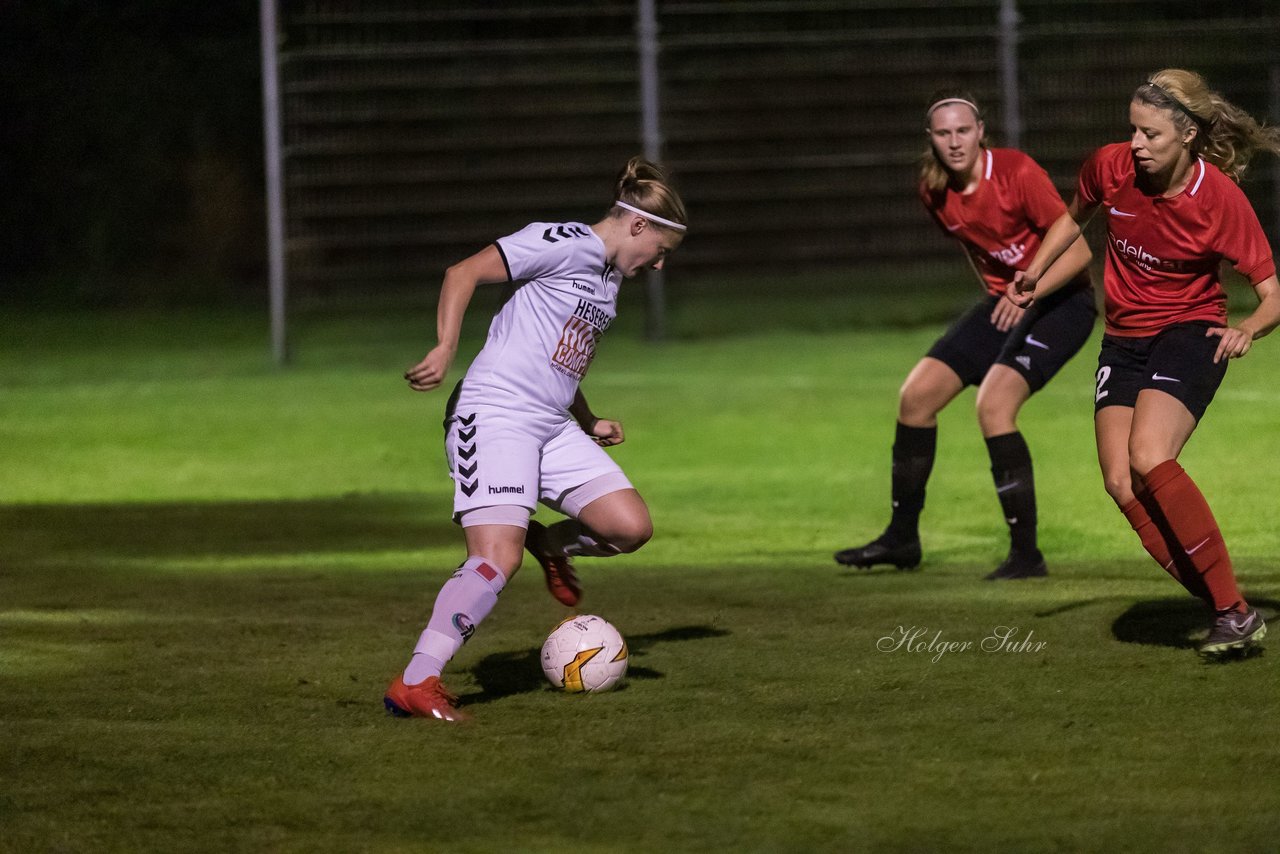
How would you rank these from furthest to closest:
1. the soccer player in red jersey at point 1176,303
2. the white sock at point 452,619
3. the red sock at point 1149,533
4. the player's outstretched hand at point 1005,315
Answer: the player's outstretched hand at point 1005,315 < the red sock at point 1149,533 < the soccer player in red jersey at point 1176,303 < the white sock at point 452,619

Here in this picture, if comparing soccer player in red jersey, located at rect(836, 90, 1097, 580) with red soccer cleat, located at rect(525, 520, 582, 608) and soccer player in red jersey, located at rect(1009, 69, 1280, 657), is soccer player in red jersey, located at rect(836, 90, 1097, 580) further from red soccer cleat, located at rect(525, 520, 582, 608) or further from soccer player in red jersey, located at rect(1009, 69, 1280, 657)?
red soccer cleat, located at rect(525, 520, 582, 608)

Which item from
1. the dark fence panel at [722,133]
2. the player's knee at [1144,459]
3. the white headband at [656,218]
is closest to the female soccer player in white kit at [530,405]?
the white headband at [656,218]

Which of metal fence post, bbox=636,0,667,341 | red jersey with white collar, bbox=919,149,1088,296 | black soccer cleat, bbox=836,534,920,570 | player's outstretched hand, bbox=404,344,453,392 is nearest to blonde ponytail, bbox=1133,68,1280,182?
red jersey with white collar, bbox=919,149,1088,296

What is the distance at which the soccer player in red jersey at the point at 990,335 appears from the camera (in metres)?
7.64

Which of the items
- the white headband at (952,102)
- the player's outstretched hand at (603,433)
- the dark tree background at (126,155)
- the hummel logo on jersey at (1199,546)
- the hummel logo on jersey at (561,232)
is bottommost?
the dark tree background at (126,155)

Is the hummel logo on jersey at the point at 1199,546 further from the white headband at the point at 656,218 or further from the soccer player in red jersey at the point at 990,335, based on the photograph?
the white headband at the point at 656,218

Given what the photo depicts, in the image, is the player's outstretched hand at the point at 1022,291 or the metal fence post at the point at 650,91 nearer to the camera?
the player's outstretched hand at the point at 1022,291

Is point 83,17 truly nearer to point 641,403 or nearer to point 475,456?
point 641,403

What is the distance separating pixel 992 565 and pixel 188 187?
22.1 m

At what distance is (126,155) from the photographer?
→ 28.4 m

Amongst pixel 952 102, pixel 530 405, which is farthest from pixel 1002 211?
pixel 530 405

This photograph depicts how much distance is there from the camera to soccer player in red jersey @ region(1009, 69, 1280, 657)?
5.89m

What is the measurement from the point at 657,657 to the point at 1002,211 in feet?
8.17

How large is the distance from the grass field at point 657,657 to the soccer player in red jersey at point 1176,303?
37cm
